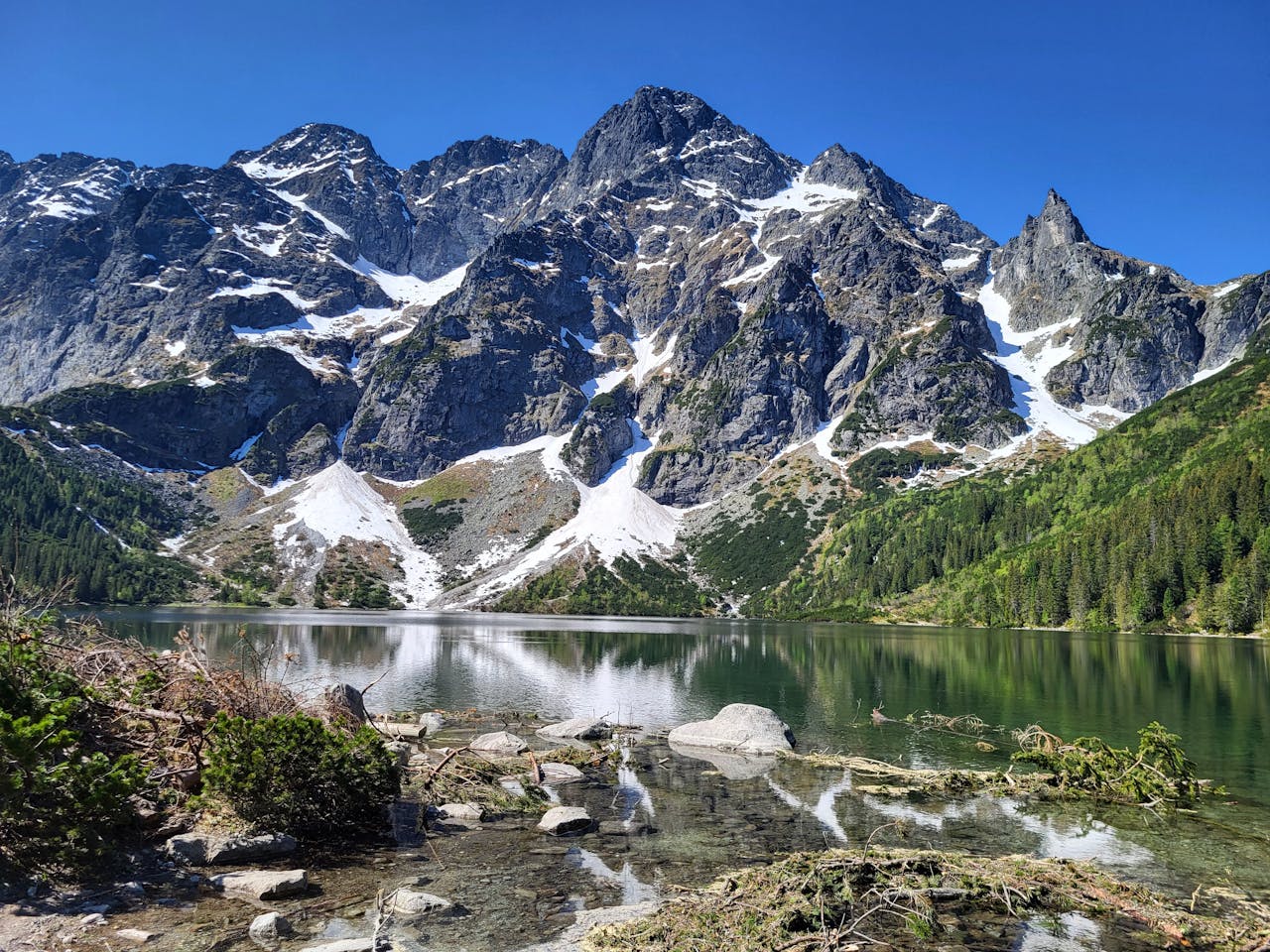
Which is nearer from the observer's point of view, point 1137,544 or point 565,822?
point 565,822

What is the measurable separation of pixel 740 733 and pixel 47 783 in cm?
2794

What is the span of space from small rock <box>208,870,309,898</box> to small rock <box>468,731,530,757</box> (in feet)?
48.1

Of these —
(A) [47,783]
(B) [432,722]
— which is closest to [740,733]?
(B) [432,722]

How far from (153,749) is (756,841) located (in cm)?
1551

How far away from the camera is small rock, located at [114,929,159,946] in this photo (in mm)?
12391

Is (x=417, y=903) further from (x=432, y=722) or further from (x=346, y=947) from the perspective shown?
(x=432, y=722)

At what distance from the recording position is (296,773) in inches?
698

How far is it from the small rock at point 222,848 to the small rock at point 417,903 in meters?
4.10

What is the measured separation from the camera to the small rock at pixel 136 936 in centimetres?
1239

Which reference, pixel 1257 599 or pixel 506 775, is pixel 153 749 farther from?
pixel 1257 599

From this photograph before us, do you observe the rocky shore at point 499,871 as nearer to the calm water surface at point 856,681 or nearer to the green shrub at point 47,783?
the green shrub at point 47,783

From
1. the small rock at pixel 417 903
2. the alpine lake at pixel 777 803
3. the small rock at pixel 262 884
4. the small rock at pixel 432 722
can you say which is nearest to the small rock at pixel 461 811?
the alpine lake at pixel 777 803

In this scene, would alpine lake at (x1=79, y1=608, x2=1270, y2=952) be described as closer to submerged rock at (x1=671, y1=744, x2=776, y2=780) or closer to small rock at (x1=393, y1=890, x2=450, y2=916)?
submerged rock at (x1=671, y1=744, x2=776, y2=780)

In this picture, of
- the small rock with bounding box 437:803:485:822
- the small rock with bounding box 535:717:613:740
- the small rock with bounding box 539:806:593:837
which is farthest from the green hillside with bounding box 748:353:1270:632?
the small rock with bounding box 437:803:485:822
